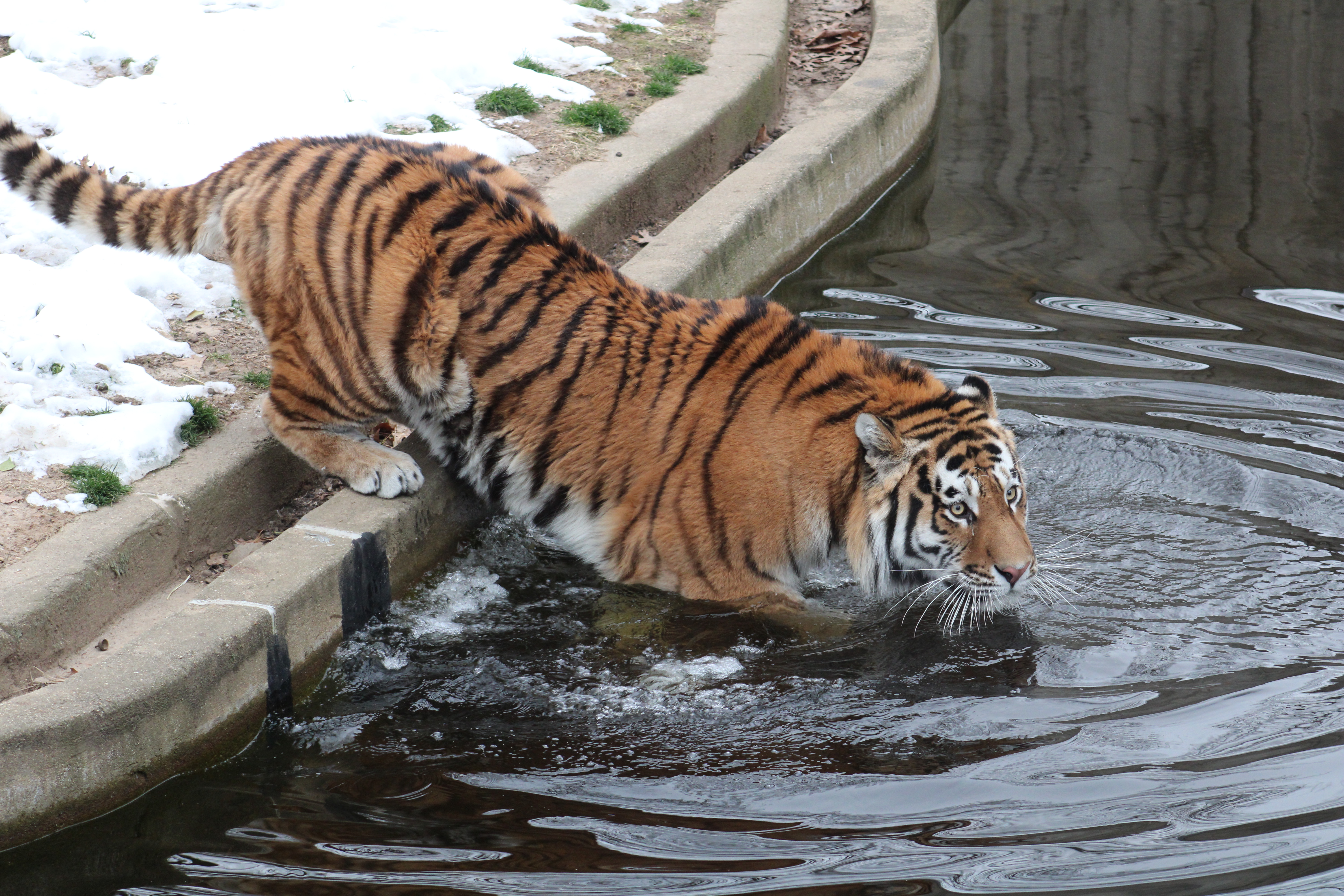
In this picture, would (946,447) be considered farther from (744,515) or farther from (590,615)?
(590,615)

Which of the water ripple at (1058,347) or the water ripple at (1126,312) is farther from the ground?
the water ripple at (1126,312)

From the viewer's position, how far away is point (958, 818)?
314 centimetres

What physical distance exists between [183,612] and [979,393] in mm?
2341

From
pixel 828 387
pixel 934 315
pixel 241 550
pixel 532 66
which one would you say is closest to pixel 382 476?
pixel 241 550

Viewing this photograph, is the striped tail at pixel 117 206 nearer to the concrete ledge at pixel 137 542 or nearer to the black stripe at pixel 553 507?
the concrete ledge at pixel 137 542

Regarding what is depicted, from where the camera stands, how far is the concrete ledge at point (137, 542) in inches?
Result: 129

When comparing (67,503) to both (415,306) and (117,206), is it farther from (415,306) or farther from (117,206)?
(415,306)

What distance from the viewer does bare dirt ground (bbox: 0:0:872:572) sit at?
374 centimetres

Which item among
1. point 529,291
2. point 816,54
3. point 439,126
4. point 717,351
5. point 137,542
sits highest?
point 816,54

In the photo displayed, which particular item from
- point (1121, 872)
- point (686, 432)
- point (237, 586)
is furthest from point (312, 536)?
point (1121, 872)

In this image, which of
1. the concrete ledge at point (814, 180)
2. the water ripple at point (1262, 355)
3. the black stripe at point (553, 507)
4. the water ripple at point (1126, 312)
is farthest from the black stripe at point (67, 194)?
the water ripple at point (1262, 355)

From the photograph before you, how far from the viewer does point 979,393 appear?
12.8 ft

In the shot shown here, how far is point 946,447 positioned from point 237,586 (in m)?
2.01

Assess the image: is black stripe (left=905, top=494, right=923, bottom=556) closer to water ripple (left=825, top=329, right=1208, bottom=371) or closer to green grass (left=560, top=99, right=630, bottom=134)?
A: water ripple (left=825, top=329, right=1208, bottom=371)
